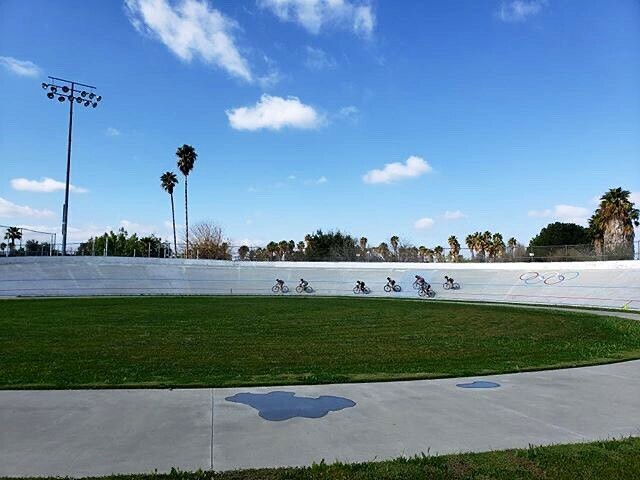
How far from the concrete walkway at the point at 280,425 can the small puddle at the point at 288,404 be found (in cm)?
14

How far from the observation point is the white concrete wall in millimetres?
32719

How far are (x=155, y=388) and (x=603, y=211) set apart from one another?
5749cm

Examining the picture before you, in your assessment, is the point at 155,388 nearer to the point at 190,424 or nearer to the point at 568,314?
the point at 190,424

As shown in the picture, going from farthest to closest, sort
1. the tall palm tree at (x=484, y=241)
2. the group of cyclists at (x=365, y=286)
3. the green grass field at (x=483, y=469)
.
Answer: the tall palm tree at (x=484, y=241) → the group of cyclists at (x=365, y=286) → the green grass field at (x=483, y=469)

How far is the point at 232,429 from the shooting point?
5.34 m

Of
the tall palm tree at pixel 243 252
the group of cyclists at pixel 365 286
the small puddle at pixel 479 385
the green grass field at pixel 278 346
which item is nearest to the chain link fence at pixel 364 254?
the tall palm tree at pixel 243 252

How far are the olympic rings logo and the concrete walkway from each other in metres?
30.6

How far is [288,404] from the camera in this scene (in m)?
6.44

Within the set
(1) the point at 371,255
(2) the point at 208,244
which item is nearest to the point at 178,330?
(1) the point at 371,255

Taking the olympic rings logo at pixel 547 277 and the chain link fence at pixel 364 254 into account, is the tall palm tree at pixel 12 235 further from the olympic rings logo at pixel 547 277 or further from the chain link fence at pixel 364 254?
the olympic rings logo at pixel 547 277

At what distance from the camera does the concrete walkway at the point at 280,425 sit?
4.49 meters

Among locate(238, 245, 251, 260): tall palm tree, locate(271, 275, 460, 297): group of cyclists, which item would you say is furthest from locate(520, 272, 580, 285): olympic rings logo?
locate(238, 245, 251, 260): tall palm tree

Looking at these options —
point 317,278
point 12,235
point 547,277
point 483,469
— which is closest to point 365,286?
point 317,278

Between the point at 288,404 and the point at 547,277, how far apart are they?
35.6 meters
